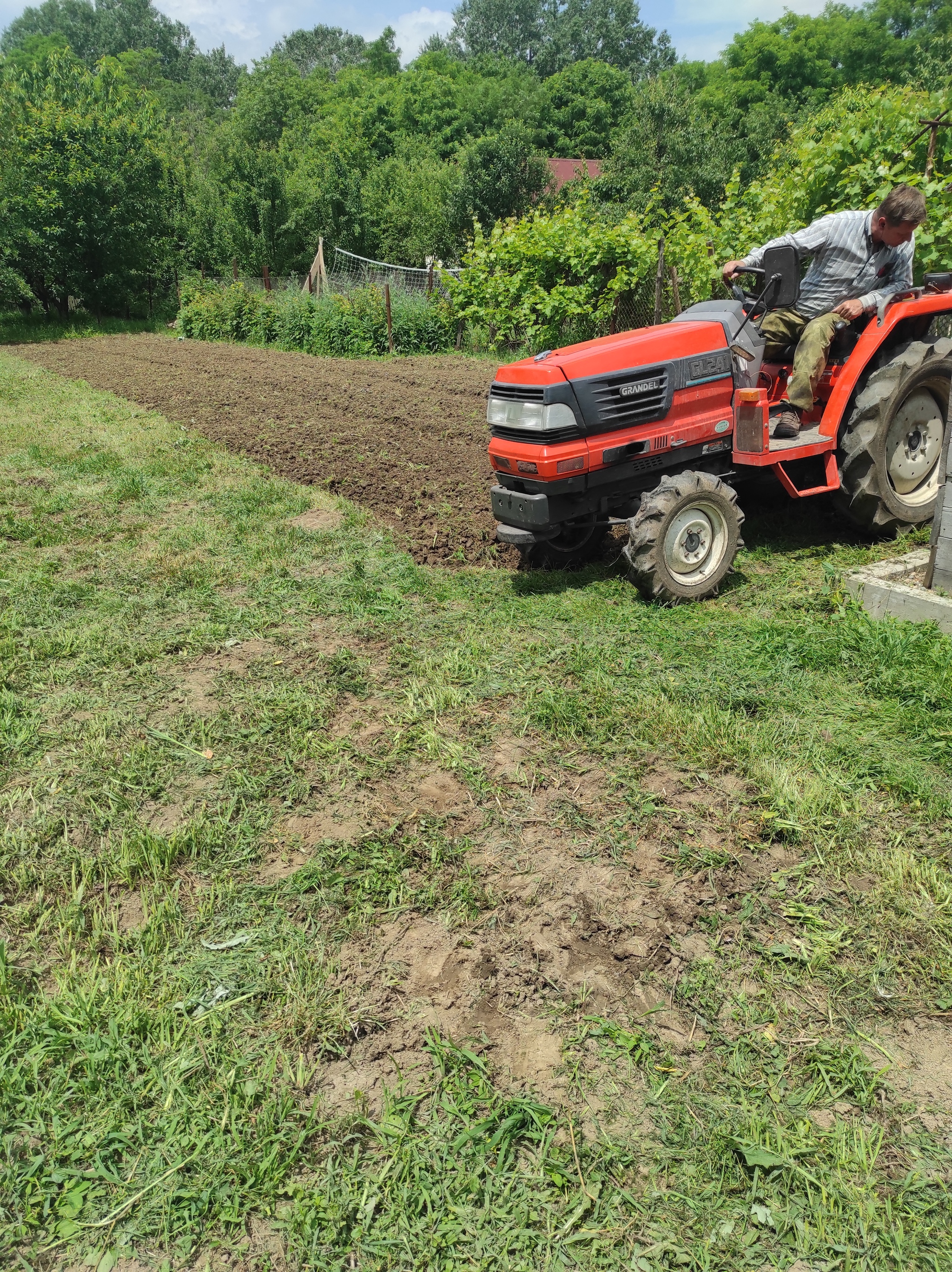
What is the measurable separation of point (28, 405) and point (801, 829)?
12.2 metres

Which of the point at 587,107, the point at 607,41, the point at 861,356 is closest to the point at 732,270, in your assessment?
the point at 861,356

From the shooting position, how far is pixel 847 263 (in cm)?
517

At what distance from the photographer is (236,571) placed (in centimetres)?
581

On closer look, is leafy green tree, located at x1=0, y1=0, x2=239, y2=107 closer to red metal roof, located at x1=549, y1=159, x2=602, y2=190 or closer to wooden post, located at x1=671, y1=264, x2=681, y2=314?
red metal roof, located at x1=549, y1=159, x2=602, y2=190

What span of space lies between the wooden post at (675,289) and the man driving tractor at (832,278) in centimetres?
696

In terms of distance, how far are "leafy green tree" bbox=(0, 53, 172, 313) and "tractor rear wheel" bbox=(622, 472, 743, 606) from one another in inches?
926

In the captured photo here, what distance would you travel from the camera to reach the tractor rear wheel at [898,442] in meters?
5.08

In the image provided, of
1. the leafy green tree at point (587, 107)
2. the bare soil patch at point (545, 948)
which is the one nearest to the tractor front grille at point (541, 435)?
the bare soil patch at point (545, 948)

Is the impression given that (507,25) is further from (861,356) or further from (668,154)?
(861,356)

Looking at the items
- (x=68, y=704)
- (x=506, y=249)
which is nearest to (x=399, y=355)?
(x=506, y=249)

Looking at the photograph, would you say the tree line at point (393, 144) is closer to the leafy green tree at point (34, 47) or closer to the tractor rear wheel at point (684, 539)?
the leafy green tree at point (34, 47)

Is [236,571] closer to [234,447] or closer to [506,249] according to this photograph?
[234,447]

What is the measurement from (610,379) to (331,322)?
15.4 m

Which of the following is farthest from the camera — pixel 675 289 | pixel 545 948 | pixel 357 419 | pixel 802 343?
pixel 675 289
